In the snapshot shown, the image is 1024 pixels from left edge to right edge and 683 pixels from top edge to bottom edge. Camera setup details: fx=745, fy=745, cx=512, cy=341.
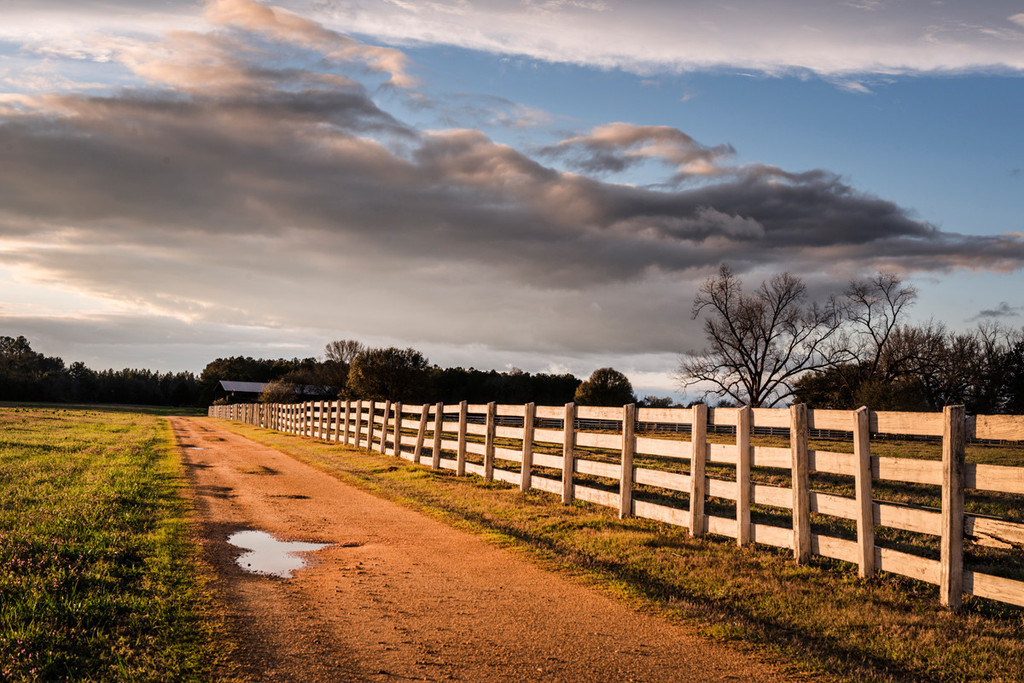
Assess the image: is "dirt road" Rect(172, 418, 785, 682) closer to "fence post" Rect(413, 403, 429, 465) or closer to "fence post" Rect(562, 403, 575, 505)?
"fence post" Rect(562, 403, 575, 505)

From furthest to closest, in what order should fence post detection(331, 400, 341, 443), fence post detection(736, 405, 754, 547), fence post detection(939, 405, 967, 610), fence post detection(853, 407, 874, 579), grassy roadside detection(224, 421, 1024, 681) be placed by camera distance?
1. fence post detection(331, 400, 341, 443)
2. fence post detection(736, 405, 754, 547)
3. fence post detection(853, 407, 874, 579)
4. fence post detection(939, 405, 967, 610)
5. grassy roadside detection(224, 421, 1024, 681)

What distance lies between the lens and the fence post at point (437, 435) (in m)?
17.3

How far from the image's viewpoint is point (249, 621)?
18.2 feet

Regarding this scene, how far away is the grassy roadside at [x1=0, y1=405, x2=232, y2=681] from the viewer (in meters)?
4.65

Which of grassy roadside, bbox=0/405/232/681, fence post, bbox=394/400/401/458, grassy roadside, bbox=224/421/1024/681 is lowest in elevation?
grassy roadside, bbox=224/421/1024/681

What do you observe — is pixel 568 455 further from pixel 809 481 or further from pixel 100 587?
pixel 100 587

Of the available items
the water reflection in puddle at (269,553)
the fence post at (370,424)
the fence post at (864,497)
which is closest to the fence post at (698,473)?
the fence post at (864,497)

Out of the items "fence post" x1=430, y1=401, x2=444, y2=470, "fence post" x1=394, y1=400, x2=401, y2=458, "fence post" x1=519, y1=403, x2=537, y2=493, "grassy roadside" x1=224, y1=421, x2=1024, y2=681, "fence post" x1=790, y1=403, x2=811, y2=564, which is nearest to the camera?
"grassy roadside" x1=224, y1=421, x2=1024, y2=681

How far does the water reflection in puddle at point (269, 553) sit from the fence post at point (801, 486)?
5117 mm

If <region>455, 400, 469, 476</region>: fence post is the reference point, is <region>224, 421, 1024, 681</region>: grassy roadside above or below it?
below

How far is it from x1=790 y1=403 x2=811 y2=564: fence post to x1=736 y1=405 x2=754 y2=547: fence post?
688mm

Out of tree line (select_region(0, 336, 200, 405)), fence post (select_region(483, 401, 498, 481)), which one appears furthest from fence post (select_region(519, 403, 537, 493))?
tree line (select_region(0, 336, 200, 405))

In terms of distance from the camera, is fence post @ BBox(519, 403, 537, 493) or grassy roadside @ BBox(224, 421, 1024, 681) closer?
grassy roadside @ BBox(224, 421, 1024, 681)

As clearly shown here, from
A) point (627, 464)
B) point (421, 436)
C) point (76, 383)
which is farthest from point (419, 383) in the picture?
point (76, 383)
